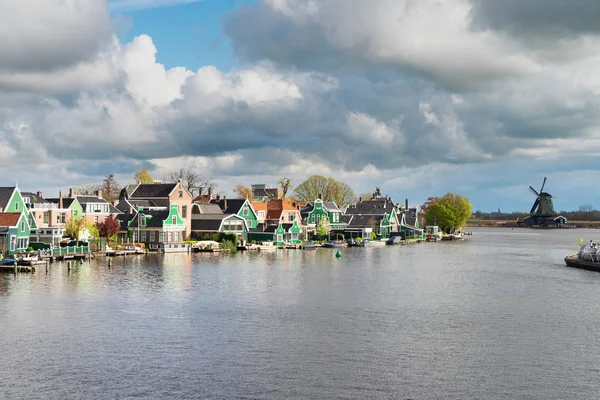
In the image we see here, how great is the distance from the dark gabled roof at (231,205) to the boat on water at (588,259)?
52545 mm

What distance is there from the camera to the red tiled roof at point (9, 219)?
2992 inches

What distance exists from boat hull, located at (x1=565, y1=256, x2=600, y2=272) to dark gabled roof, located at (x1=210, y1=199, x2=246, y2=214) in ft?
172

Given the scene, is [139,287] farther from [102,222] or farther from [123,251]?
[102,222]

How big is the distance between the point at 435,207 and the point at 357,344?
15419cm

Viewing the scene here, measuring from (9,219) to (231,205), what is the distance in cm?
4342

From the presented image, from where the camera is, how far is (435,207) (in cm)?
18600

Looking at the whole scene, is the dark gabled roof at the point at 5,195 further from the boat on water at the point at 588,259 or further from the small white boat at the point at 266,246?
the boat on water at the point at 588,259

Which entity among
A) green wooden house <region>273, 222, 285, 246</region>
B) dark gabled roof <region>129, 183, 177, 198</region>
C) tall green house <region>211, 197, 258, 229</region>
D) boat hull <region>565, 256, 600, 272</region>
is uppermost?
dark gabled roof <region>129, 183, 177, 198</region>

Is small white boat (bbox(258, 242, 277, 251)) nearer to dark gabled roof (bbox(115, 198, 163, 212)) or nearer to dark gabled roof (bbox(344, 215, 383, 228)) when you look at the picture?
dark gabled roof (bbox(115, 198, 163, 212))

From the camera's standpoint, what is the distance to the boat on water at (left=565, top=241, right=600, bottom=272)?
260ft

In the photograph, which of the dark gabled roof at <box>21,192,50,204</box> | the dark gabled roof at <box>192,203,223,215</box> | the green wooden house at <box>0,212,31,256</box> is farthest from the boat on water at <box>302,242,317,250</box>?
the green wooden house at <box>0,212,31,256</box>

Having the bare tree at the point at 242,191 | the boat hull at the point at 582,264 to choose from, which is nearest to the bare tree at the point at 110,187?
the bare tree at the point at 242,191

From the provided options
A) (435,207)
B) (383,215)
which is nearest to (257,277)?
(383,215)

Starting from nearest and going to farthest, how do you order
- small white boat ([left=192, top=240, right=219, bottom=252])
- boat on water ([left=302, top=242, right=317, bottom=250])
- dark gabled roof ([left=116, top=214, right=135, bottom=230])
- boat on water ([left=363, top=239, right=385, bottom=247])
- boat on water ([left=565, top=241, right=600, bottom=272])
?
boat on water ([left=565, top=241, right=600, bottom=272])
small white boat ([left=192, top=240, right=219, bottom=252])
dark gabled roof ([left=116, top=214, right=135, bottom=230])
boat on water ([left=302, top=242, right=317, bottom=250])
boat on water ([left=363, top=239, right=385, bottom=247])
